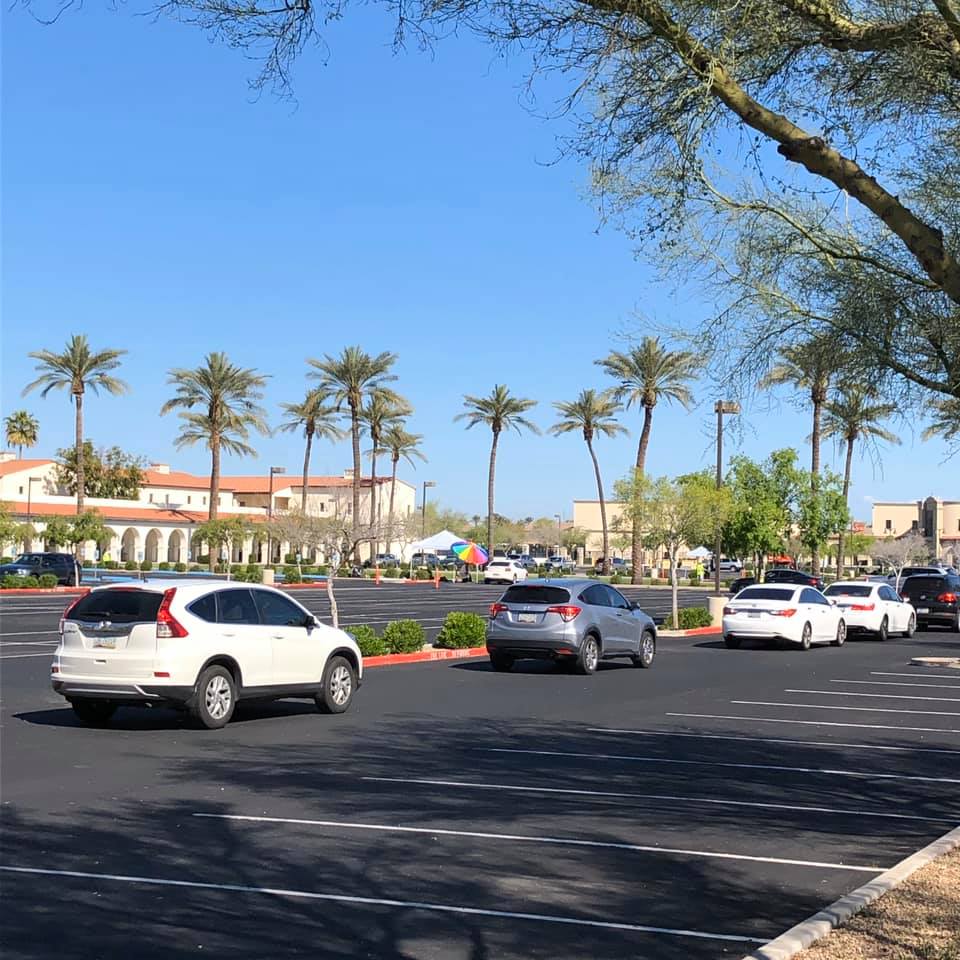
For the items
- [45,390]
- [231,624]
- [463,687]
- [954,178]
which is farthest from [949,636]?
[45,390]

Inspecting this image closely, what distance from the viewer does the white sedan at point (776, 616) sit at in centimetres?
2975

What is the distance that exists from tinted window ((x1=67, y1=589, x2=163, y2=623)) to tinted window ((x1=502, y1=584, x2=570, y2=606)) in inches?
362

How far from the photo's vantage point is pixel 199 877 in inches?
293

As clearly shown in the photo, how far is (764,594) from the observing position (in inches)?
1203

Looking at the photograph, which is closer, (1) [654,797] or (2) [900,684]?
(1) [654,797]

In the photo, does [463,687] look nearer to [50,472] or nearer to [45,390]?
[45,390]

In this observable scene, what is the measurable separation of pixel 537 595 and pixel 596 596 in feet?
4.16

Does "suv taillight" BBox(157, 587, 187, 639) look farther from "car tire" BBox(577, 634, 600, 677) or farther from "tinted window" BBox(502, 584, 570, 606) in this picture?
"car tire" BBox(577, 634, 600, 677)

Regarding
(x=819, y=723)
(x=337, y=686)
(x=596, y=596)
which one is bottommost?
(x=819, y=723)

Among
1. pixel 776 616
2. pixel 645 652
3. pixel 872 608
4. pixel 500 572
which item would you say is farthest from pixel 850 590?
pixel 500 572

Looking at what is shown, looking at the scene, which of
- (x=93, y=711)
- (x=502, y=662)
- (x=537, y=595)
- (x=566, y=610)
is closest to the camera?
(x=93, y=711)

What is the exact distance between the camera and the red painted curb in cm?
2317

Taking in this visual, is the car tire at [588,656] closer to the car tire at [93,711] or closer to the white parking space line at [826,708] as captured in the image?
the white parking space line at [826,708]

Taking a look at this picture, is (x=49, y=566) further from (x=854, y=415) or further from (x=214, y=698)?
(x=854, y=415)
